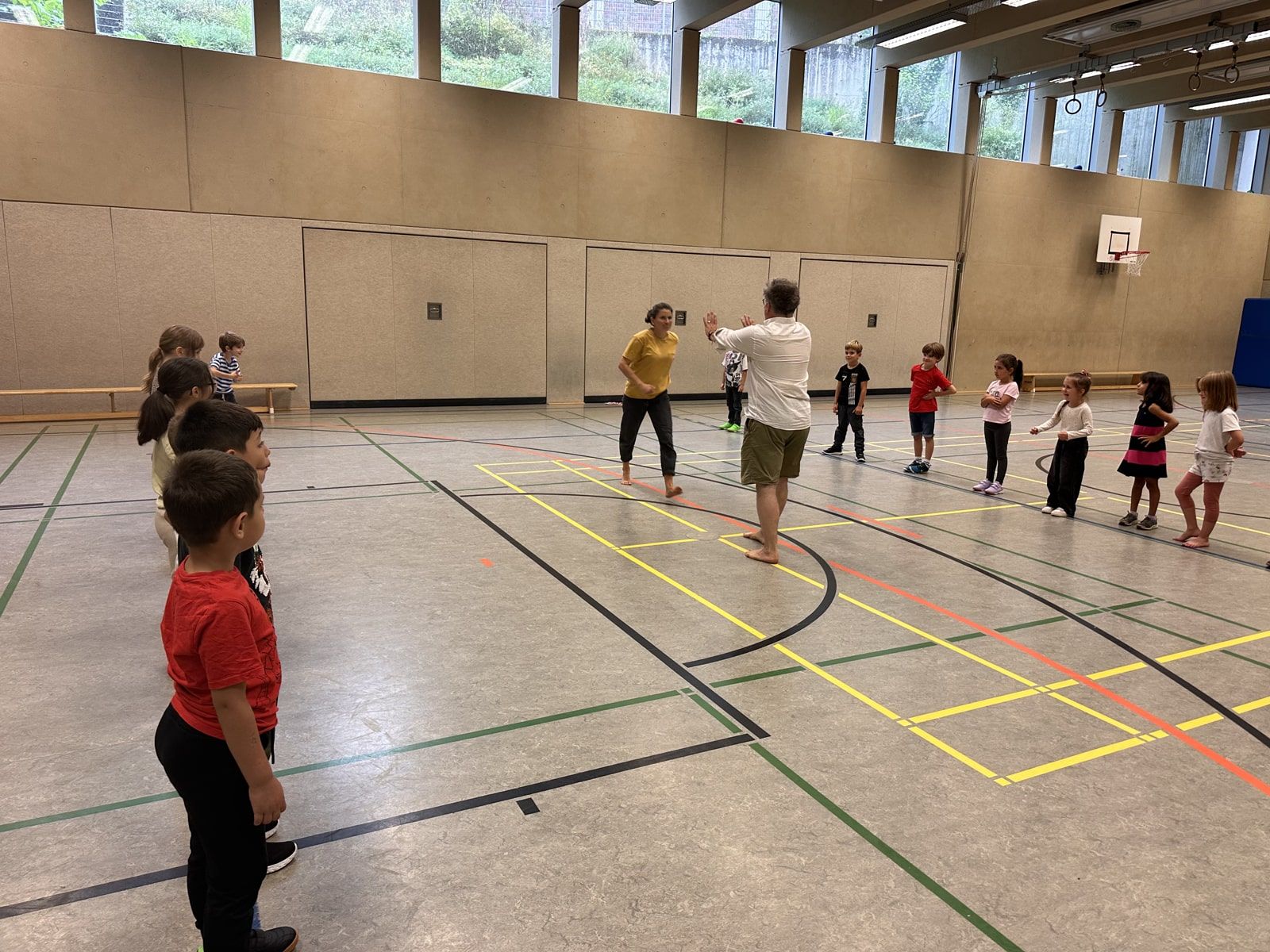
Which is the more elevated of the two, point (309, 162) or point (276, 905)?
point (309, 162)

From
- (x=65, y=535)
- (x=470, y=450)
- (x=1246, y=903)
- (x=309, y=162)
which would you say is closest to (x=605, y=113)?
(x=309, y=162)

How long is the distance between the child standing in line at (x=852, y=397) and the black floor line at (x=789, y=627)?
11.1 feet

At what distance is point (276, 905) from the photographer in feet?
8.07

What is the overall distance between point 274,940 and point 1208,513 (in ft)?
23.8

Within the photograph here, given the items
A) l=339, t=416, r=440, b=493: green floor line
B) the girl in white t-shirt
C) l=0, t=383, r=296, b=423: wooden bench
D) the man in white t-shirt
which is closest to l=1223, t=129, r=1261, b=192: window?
the girl in white t-shirt

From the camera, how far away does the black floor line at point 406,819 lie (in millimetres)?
2449

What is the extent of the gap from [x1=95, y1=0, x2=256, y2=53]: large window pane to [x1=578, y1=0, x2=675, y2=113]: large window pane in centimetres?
560

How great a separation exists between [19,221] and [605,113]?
9.41 metres

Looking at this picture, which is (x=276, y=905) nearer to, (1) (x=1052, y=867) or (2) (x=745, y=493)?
(1) (x=1052, y=867)

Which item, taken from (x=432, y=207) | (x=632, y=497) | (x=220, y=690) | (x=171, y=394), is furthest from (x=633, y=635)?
(x=432, y=207)

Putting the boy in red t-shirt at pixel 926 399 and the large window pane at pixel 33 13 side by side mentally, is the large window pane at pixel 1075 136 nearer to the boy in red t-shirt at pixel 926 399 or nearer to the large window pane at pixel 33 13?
the boy in red t-shirt at pixel 926 399

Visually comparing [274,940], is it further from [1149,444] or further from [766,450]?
[1149,444]

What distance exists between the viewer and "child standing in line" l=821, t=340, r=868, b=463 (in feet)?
32.4

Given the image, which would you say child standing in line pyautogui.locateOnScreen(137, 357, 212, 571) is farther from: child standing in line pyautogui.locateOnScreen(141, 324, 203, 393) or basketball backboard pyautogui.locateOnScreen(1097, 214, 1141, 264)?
basketball backboard pyautogui.locateOnScreen(1097, 214, 1141, 264)
